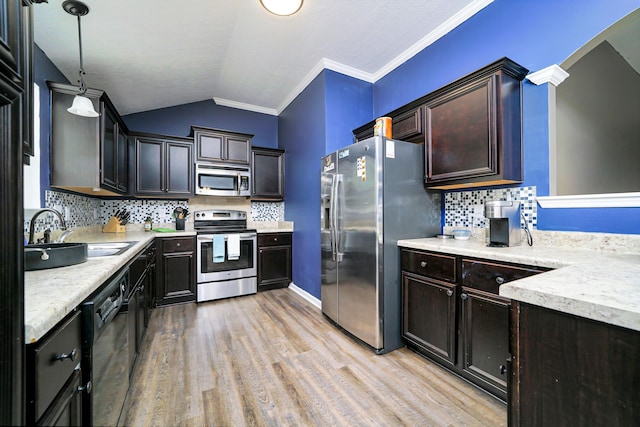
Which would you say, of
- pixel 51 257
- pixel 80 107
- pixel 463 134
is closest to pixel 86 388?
pixel 51 257

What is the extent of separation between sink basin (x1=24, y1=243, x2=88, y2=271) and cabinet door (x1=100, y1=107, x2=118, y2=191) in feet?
4.70

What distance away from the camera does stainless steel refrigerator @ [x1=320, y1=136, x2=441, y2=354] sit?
2.16m

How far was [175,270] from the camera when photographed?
3.25 m

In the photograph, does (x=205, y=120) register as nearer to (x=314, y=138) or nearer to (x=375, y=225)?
(x=314, y=138)

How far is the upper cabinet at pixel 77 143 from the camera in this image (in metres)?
2.15

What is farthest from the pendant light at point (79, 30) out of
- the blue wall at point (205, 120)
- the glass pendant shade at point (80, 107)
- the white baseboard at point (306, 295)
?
the white baseboard at point (306, 295)

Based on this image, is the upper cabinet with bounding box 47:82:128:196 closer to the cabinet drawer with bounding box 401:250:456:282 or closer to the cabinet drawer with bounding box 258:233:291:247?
the cabinet drawer with bounding box 258:233:291:247

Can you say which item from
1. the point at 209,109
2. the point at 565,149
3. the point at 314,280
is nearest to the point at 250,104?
the point at 209,109

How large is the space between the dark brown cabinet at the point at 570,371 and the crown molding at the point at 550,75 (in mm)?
1808

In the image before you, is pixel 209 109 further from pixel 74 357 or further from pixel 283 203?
pixel 74 357

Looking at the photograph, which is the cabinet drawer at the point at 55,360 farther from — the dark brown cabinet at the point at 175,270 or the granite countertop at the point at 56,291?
the dark brown cabinet at the point at 175,270

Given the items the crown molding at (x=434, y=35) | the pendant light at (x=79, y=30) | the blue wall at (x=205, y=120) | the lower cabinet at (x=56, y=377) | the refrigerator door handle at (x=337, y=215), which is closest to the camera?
the lower cabinet at (x=56, y=377)

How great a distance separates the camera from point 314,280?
337 cm

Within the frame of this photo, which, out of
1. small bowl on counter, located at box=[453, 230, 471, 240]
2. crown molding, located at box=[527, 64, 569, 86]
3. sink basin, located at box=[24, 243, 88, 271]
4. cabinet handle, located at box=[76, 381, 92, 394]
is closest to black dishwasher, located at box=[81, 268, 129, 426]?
cabinet handle, located at box=[76, 381, 92, 394]
